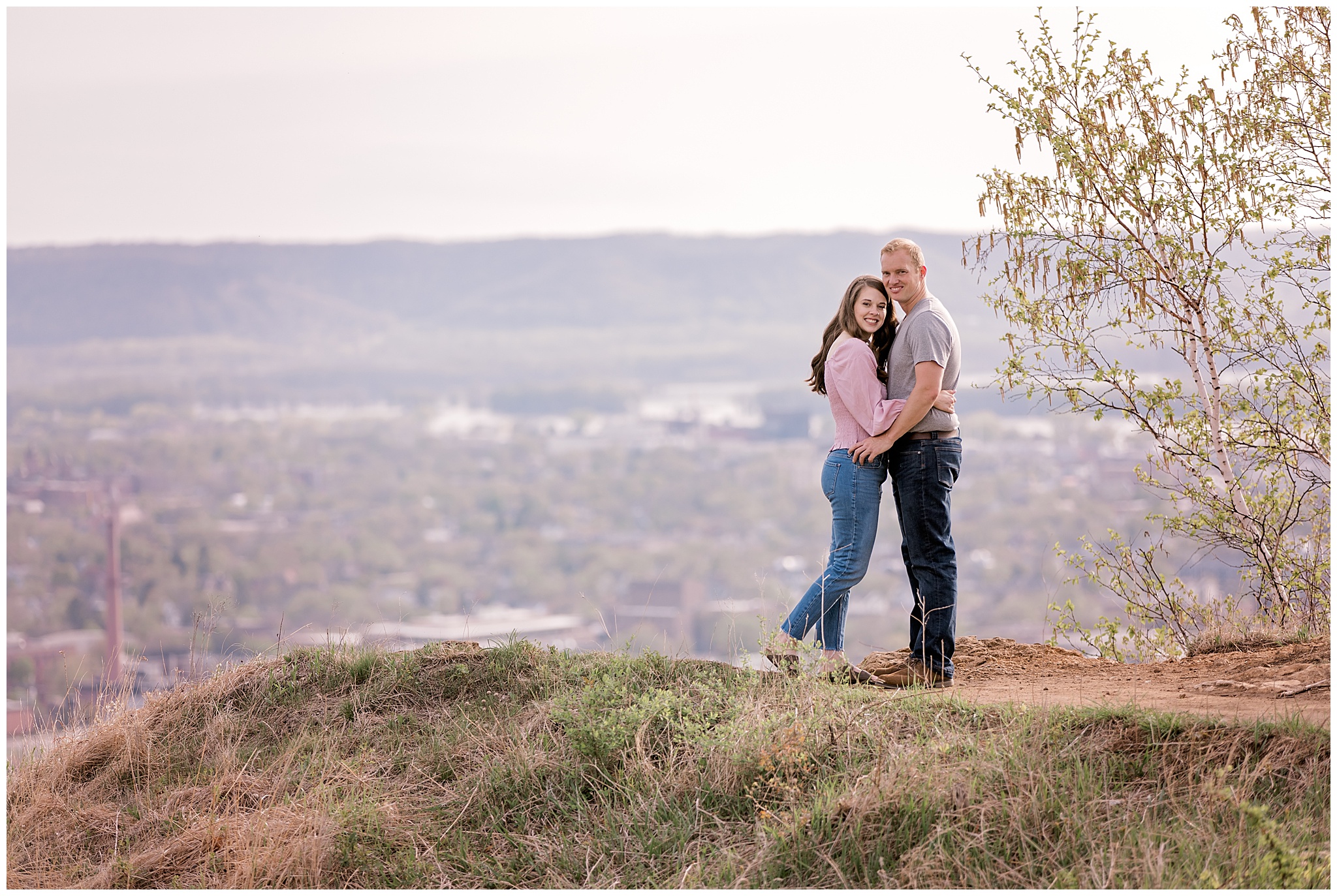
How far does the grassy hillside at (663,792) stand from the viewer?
12.9 feet

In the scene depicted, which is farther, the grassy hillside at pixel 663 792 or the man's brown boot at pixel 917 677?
the man's brown boot at pixel 917 677

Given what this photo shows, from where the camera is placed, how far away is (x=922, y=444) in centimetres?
516

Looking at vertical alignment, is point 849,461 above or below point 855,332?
below

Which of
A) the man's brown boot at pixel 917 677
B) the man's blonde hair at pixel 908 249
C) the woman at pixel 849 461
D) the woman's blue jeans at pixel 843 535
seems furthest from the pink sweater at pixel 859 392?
the man's brown boot at pixel 917 677

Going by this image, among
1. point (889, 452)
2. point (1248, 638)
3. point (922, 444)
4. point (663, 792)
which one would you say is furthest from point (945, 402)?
point (1248, 638)

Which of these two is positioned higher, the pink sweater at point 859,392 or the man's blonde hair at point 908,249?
the man's blonde hair at point 908,249

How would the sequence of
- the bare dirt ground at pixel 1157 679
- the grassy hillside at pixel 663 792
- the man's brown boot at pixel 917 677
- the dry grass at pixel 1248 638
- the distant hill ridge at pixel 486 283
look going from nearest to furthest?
the grassy hillside at pixel 663 792, the bare dirt ground at pixel 1157 679, the man's brown boot at pixel 917 677, the dry grass at pixel 1248 638, the distant hill ridge at pixel 486 283

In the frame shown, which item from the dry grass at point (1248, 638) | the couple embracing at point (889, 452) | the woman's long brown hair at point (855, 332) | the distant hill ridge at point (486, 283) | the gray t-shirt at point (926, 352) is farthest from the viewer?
the distant hill ridge at point (486, 283)

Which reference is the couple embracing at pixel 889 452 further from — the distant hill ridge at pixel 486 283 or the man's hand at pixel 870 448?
the distant hill ridge at pixel 486 283

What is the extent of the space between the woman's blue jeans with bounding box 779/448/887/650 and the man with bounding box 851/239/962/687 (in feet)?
0.34

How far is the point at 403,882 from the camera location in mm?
4445

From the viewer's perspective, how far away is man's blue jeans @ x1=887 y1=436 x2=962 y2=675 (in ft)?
16.9

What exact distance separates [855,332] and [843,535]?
1.05 meters

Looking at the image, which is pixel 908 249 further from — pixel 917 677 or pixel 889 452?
pixel 917 677
